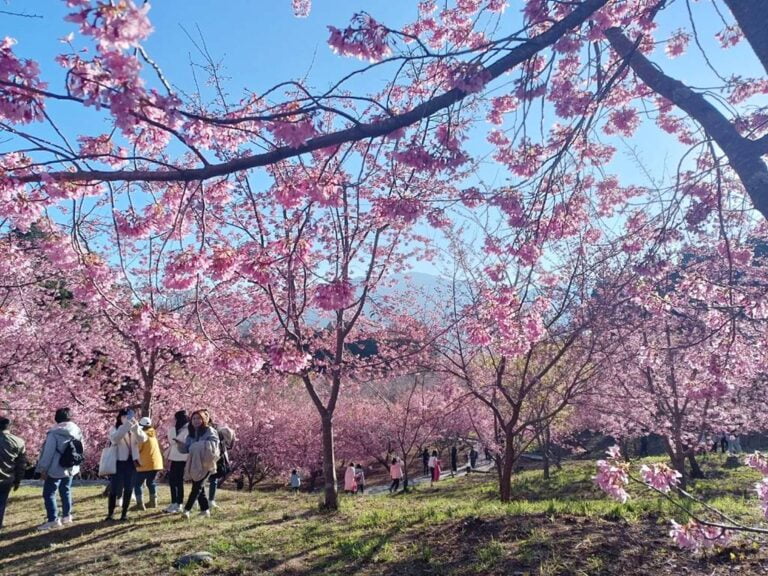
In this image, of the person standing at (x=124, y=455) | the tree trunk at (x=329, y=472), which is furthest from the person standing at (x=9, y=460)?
the tree trunk at (x=329, y=472)

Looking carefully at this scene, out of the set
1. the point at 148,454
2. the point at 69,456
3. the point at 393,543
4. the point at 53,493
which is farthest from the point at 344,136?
the point at 53,493

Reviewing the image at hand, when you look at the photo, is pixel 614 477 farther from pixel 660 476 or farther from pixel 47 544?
pixel 47 544

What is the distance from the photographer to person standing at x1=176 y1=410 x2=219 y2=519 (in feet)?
21.2

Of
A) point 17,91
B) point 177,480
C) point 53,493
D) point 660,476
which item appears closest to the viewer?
point 17,91

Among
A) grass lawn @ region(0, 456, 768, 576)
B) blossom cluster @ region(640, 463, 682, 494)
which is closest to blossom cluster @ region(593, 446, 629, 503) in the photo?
blossom cluster @ region(640, 463, 682, 494)

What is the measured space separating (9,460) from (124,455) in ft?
3.88

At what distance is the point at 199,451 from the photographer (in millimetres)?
6469

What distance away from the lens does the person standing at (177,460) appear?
7.05 m

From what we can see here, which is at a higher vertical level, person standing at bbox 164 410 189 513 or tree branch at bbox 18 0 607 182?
tree branch at bbox 18 0 607 182

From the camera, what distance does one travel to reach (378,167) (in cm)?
839

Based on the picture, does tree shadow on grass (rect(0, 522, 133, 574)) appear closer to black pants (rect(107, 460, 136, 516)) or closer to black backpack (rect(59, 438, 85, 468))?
black pants (rect(107, 460, 136, 516))

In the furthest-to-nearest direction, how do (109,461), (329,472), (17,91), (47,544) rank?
(329,472) → (109,461) → (47,544) → (17,91)

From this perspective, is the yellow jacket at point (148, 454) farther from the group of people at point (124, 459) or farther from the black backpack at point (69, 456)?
the black backpack at point (69, 456)

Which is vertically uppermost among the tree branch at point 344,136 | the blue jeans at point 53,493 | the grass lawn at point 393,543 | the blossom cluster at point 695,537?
the tree branch at point 344,136
